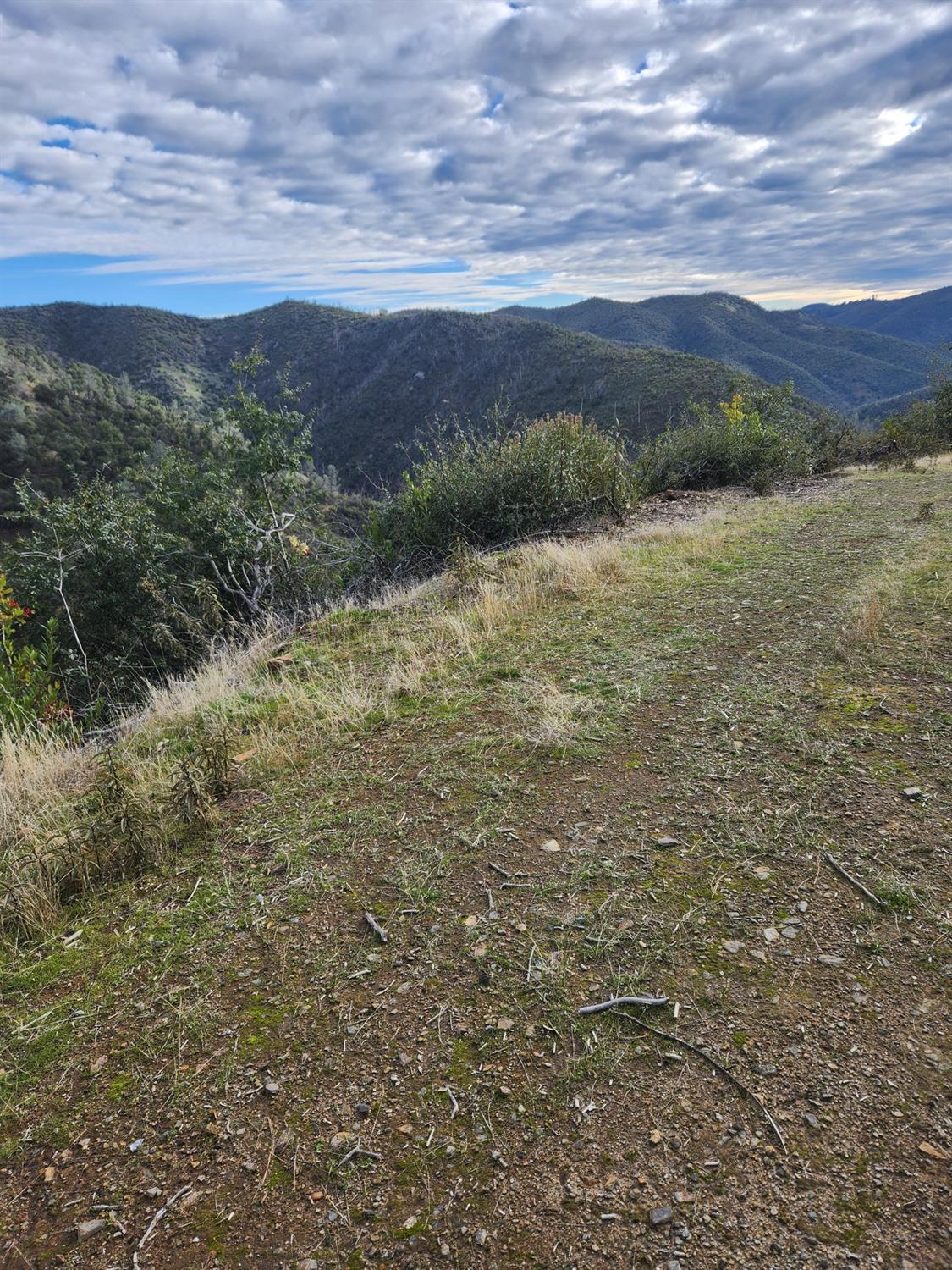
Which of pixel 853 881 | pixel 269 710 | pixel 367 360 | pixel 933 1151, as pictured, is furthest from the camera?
pixel 367 360

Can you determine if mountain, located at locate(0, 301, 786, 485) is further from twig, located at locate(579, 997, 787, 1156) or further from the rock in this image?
the rock

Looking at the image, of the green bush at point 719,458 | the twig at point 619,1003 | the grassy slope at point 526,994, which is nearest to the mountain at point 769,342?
the green bush at point 719,458

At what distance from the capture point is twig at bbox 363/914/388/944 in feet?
7.91

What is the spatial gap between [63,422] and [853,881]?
58.0 meters

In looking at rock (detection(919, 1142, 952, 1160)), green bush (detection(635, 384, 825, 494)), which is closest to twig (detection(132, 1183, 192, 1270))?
rock (detection(919, 1142, 952, 1160))

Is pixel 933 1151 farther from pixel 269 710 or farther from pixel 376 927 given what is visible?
pixel 269 710

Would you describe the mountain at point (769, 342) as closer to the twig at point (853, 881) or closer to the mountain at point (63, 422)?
the mountain at point (63, 422)

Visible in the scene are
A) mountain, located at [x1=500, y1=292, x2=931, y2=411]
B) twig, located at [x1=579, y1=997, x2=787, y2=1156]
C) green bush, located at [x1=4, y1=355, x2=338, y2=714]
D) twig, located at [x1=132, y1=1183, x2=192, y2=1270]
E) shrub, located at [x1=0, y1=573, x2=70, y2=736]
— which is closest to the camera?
twig, located at [x1=132, y1=1183, x2=192, y2=1270]

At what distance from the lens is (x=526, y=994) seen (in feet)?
6.95

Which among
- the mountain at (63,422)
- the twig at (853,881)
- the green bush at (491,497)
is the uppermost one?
the mountain at (63,422)

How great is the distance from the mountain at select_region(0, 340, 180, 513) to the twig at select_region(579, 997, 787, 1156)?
1629 inches

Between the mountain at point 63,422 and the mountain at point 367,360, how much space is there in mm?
10850

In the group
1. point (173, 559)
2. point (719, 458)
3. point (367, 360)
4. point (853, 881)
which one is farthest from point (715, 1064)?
point (367, 360)

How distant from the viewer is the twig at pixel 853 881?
230 cm
